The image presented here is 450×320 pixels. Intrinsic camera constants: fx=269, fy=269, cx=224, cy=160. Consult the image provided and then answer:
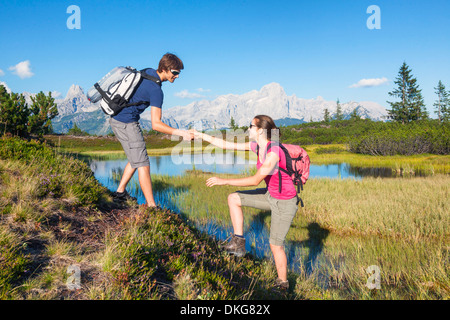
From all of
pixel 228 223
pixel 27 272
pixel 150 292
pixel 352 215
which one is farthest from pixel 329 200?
pixel 27 272

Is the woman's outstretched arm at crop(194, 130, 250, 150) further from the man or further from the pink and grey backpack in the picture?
the pink and grey backpack

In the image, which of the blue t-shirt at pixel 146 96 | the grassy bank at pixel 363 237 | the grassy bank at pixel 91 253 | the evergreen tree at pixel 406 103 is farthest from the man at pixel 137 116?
the evergreen tree at pixel 406 103

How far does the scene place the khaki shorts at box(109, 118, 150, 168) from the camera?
210 inches

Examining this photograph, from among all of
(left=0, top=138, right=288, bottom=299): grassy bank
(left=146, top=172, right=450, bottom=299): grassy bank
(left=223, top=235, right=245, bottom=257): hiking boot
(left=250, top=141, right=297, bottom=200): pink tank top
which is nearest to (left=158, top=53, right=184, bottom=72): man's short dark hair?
(left=250, top=141, right=297, bottom=200): pink tank top

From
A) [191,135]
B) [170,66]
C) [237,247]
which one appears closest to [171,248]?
[237,247]

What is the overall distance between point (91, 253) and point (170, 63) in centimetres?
354

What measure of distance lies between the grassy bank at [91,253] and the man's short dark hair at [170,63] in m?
2.80

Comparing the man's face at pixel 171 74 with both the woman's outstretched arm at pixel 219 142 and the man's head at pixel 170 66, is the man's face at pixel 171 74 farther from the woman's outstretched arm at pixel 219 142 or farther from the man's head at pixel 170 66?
the woman's outstretched arm at pixel 219 142

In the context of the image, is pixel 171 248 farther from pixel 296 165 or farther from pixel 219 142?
pixel 296 165

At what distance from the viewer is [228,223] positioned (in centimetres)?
860

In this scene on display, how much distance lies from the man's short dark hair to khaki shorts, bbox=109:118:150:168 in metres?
1.27

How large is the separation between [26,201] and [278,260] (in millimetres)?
4044

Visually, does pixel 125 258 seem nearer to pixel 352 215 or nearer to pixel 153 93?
pixel 153 93

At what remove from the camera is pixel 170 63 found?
512 centimetres
